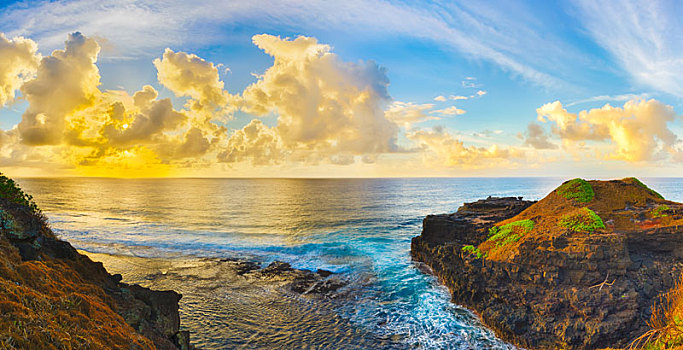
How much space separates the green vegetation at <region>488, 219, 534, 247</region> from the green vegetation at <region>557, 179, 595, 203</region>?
15.0ft

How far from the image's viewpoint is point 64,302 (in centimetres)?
756

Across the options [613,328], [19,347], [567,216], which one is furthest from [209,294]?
[567,216]

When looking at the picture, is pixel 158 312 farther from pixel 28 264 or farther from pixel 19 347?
pixel 19 347

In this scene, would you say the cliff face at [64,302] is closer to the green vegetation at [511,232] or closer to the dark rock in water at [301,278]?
the dark rock in water at [301,278]

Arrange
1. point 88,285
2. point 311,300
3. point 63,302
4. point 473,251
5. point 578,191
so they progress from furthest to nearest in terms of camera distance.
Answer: point 578,191 < point 473,251 < point 311,300 < point 88,285 < point 63,302

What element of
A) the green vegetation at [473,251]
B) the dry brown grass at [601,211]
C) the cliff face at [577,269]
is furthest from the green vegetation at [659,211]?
the green vegetation at [473,251]

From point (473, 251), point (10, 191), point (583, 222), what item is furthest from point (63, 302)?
point (583, 222)

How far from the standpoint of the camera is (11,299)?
6410mm

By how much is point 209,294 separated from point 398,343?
40.3 feet

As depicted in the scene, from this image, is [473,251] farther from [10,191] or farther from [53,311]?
[10,191]

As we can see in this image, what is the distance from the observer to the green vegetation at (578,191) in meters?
20.8

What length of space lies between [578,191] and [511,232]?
6469 millimetres

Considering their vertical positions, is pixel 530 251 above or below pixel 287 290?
above

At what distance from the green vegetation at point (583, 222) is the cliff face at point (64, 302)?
779 inches
